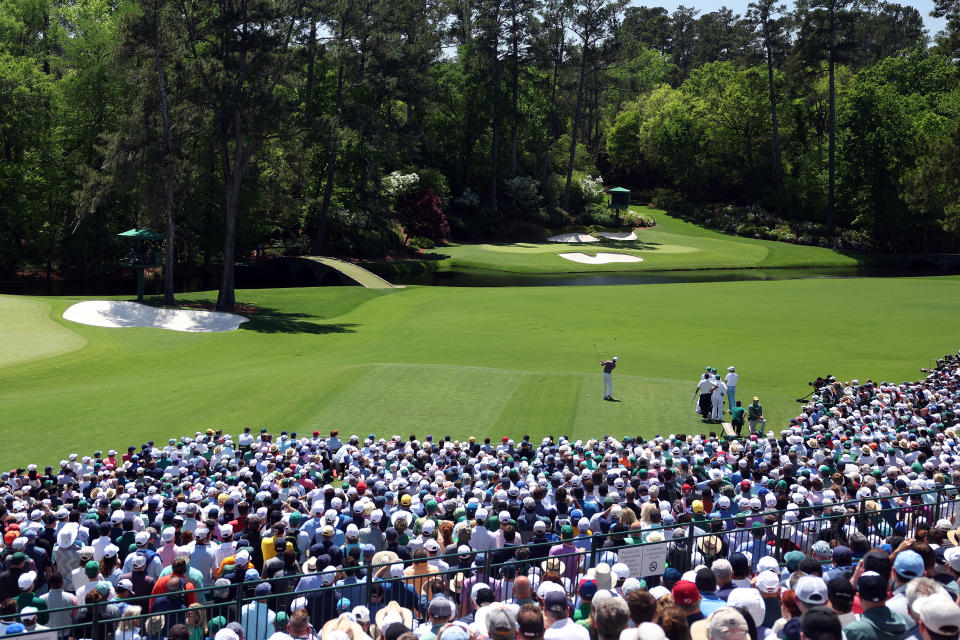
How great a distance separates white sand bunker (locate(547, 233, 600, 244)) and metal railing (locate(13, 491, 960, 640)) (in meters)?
69.6

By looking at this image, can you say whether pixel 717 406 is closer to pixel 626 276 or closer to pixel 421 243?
pixel 626 276

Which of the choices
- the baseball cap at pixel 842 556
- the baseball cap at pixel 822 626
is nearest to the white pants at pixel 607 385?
the baseball cap at pixel 842 556

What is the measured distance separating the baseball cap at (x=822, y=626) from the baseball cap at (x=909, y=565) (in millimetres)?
1613

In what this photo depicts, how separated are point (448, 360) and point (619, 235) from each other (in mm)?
55172

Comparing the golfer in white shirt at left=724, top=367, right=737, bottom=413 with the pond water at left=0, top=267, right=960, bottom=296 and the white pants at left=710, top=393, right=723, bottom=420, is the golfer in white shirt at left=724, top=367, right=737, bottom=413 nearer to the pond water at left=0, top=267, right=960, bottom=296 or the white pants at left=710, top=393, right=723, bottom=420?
the white pants at left=710, top=393, right=723, bottom=420

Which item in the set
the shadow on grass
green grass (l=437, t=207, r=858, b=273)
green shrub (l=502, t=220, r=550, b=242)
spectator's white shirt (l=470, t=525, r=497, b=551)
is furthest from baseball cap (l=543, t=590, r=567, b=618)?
green shrub (l=502, t=220, r=550, b=242)

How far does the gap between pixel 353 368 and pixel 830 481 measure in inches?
663

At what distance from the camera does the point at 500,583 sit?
8.90m

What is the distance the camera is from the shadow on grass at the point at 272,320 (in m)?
36.7

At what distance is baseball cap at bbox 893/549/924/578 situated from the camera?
684 centimetres

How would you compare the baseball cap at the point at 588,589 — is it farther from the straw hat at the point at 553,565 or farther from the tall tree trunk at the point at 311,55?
the tall tree trunk at the point at 311,55

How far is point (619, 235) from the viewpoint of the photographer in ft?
269

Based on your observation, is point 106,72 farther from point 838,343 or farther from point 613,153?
point 613,153

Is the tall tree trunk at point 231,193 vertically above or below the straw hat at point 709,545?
above
